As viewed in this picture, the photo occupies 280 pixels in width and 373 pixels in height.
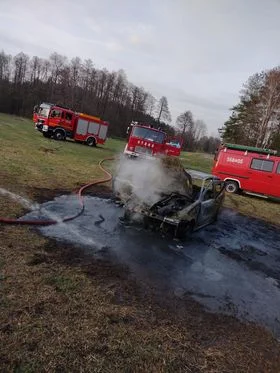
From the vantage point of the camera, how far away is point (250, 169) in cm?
1703

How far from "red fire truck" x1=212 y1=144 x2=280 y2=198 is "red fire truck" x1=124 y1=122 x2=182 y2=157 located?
3693 millimetres

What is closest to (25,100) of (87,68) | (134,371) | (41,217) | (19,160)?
(87,68)

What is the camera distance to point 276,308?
18.3 ft

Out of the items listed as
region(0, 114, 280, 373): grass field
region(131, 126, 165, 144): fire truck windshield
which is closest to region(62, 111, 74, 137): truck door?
region(131, 126, 165, 144): fire truck windshield

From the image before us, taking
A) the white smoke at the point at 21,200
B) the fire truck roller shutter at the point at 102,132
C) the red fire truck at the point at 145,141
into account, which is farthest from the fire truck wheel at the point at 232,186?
the fire truck roller shutter at the point at 102,132

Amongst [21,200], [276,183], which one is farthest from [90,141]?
[21,200]

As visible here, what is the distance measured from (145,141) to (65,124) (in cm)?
1160

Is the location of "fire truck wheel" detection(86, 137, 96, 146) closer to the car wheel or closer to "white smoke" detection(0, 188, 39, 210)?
"white smoke" detection(0, 188, 39, 210)

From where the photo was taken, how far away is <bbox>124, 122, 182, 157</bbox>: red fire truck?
1991cm

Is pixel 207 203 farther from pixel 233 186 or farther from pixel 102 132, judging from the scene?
pixel 102 132

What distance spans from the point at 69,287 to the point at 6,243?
5.53 ft

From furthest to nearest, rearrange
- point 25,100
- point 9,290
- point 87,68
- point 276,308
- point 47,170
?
point 87,68 → point 25,100 → point 47,170 → point 276,308 → point 9,290

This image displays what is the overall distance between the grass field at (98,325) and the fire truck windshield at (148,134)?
14506 mm

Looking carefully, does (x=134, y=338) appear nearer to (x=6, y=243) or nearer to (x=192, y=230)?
(x=6, y=243)
